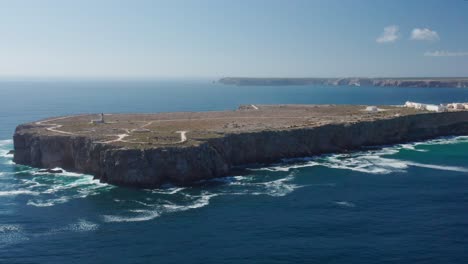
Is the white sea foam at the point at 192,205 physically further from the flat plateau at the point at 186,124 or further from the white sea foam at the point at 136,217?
the flat plateau at the point at 186,124

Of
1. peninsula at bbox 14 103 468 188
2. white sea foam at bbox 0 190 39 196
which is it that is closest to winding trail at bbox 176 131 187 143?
peninsula at bbox 14 103 468 188

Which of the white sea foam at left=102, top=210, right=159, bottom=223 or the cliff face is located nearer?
the white sea foam at left=102, top=210, right=159, bottom=223

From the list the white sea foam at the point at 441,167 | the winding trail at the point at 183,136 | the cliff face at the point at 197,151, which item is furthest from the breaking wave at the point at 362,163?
the winding trail at the point at 183,136

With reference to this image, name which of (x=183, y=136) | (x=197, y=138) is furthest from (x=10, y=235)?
(x=183, y=136)

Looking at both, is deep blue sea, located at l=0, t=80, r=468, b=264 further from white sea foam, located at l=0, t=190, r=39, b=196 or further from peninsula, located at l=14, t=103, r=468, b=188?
peninsula, located at l=14, t=103, r=468, b=188

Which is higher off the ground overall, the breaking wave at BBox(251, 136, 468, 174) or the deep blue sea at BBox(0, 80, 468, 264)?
the breaking wave at BBox(251, 136, 468, 174)

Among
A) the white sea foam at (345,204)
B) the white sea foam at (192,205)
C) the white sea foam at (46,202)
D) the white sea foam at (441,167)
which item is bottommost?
the white sea foam at (46,202)

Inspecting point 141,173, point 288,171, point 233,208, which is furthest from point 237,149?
point 233,208
